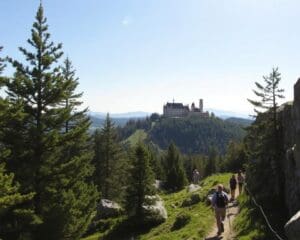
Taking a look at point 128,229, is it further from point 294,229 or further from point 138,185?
point 294,229

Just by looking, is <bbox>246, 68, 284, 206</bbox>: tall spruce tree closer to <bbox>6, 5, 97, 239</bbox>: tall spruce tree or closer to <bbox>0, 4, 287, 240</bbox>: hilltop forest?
<bbox>0, 4, 287, 240</bbox>: hilltop forest

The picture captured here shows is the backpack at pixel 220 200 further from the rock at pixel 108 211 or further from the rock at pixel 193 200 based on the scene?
the rock at pixel 108 211

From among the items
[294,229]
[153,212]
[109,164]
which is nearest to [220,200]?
[294,229]

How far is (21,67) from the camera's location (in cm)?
2377

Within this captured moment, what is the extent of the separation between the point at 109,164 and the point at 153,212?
1949 cm

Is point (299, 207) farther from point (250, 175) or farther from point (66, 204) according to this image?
point (66, 204)

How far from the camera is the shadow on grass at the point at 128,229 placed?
112 ft

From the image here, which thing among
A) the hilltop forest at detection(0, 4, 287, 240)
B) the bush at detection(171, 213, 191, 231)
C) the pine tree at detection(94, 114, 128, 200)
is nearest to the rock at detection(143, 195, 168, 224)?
the hilltop forest at detection(0, 4, 287, 240)

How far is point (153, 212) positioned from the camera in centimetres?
3512

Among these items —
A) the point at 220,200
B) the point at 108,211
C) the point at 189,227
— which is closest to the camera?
the point at 220,200

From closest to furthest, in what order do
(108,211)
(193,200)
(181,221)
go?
1. (181,221)
2. (193,200)
3. (108,211)

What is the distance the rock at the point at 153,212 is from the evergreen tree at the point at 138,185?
0.43 meters

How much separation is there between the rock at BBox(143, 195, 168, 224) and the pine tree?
54.4 ft

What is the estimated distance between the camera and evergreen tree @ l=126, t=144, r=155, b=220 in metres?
35.5
